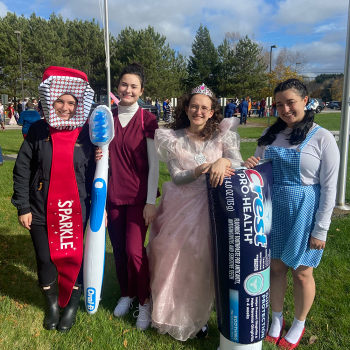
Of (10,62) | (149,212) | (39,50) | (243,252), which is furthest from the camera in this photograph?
(39,50)

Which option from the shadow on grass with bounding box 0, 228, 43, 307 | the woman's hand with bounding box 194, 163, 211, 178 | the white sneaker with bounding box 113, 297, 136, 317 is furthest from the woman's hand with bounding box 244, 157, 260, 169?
the shadow on grass with bounding box 0, 228, 43, 307

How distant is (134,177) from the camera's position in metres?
2.67

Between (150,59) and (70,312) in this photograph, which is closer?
(70,312)

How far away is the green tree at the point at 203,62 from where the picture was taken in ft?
136

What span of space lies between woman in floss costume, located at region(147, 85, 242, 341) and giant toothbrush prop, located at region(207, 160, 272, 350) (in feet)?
0.74

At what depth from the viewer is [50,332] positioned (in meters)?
2.63

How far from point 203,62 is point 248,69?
6158 mm

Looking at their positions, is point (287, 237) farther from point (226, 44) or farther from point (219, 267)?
point (226, 44)

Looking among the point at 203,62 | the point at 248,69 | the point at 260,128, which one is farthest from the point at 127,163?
the point at 203,62

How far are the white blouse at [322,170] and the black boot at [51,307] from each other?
2097 millimetres

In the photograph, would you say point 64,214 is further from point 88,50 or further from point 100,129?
point 88,50

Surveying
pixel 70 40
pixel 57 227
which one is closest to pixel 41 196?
pixel 57 227

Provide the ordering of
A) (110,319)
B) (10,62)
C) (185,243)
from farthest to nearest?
(10,62) < (110,319) < (185,243)

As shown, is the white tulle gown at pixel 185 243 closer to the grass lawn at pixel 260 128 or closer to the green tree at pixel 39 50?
the grass lawn at pixel 260 128
